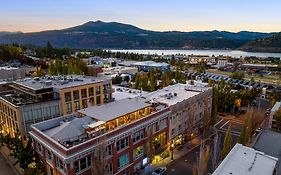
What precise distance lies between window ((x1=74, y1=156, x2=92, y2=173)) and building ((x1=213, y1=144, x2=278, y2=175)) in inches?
616

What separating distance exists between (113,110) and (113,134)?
647 cm

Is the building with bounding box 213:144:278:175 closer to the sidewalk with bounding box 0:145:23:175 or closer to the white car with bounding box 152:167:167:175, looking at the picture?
the white car with bounding box 152:167:167:175

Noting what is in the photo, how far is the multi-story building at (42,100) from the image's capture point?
4291 cm

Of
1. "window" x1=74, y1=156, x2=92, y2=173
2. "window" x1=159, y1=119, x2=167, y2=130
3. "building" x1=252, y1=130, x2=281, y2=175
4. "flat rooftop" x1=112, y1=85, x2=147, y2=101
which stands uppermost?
"flat rooftop" x1=112, y1=85, x2=147, y2=101

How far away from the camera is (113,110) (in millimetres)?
37906

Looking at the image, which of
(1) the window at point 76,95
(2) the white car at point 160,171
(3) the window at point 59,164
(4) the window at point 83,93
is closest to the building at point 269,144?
(2) the white car at point 160,171

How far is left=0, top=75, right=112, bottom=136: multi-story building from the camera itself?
42.9 meters

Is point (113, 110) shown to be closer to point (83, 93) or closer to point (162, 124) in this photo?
point (162, 124)

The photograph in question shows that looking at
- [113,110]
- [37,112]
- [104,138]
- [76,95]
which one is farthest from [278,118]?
[37,112]

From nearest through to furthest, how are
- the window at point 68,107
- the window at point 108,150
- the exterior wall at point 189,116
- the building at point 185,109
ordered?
the window at point 108,150
the exterior wall at point 189,116
the building at point 185,109
the window at point 68,107

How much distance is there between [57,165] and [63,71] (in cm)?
6786

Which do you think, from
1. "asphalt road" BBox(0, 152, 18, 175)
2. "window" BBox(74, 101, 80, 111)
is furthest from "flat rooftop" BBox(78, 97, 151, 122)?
"asphalt road" BBox(0, 152, 18, 175)

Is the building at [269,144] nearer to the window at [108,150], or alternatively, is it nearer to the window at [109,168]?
the window at [109,168]

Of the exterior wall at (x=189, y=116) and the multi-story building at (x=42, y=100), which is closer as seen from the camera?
the multi-story building at (x=42, y=100)
